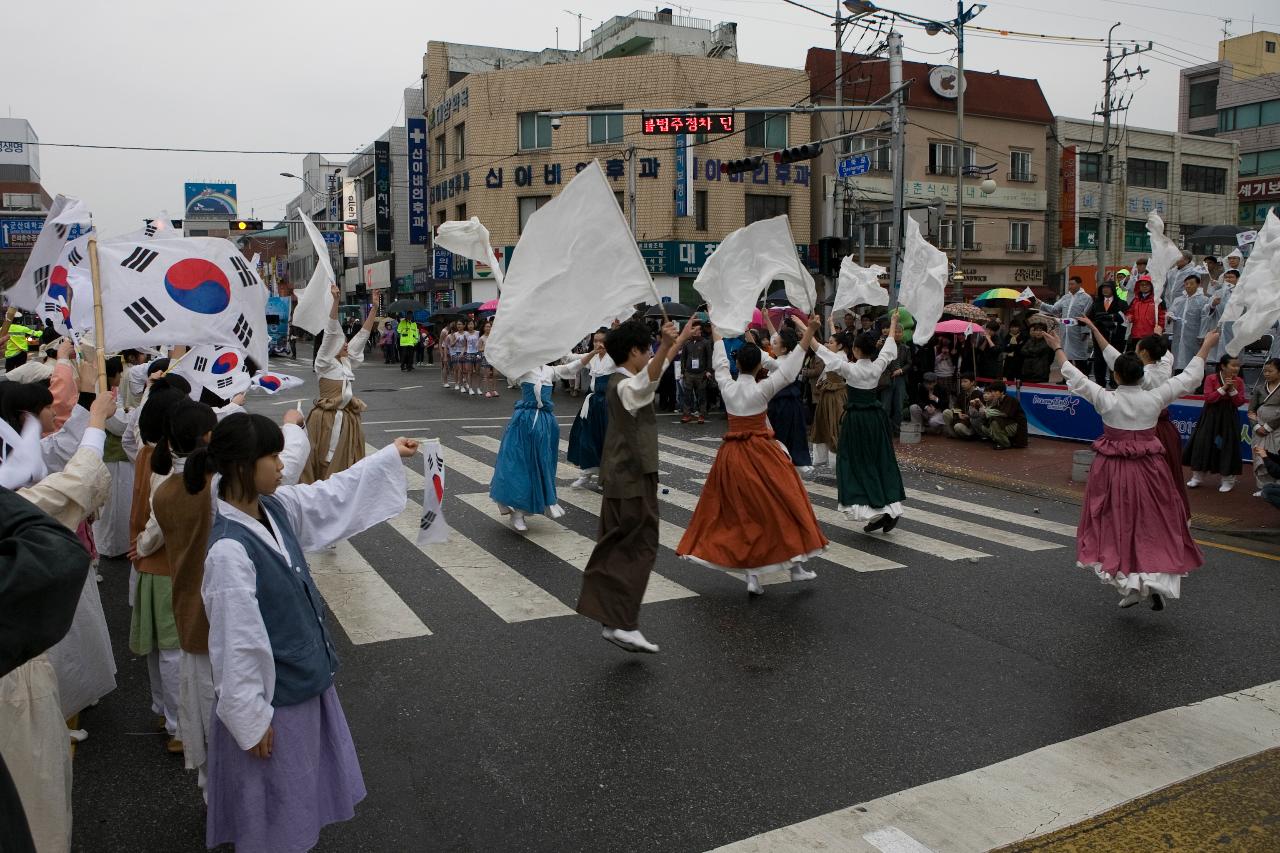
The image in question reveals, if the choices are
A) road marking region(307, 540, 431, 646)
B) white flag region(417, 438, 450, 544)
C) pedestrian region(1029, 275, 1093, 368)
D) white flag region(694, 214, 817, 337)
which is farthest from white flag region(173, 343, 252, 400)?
pedestrian region(1029, 275, 1093, 368)

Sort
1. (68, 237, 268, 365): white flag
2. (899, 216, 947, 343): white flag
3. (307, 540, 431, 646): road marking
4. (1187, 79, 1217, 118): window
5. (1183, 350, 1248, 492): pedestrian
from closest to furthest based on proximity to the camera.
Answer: (68, 237, 268, 365): white flag
(307, 540, 431, 646): road marking
(899, 216, 947, 343): white flag
(1183, 350, 1248, 492): pedestrian
(1187, 79, 1217, 118): window

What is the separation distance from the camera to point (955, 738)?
466 centimetres

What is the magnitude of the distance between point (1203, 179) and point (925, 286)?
40891 millimetres

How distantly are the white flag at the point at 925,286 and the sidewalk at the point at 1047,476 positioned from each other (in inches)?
109

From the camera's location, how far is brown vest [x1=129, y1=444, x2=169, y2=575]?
4.56m

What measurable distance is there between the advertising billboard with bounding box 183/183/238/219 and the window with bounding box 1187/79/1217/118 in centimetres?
7393

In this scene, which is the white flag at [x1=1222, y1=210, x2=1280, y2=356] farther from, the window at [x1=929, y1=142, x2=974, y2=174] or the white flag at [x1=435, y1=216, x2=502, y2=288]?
the window at [x1=929, y1=142, x2=974, y2=174]

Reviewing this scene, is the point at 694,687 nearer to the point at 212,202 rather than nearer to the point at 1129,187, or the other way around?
the point at 1129,187

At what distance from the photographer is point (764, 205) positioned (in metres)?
37.0

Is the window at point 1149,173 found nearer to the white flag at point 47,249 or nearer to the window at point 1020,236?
the window at point 1020,236

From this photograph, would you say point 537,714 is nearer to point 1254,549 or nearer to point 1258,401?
point 1254,549

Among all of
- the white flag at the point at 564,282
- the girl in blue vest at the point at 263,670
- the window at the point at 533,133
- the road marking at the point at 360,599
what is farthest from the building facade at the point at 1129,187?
the girl in blue vest at the point at 263,670

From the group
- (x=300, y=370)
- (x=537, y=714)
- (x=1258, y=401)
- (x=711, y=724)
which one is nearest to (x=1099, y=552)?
(x=711, y=724)

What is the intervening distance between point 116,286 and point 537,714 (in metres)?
2.98
